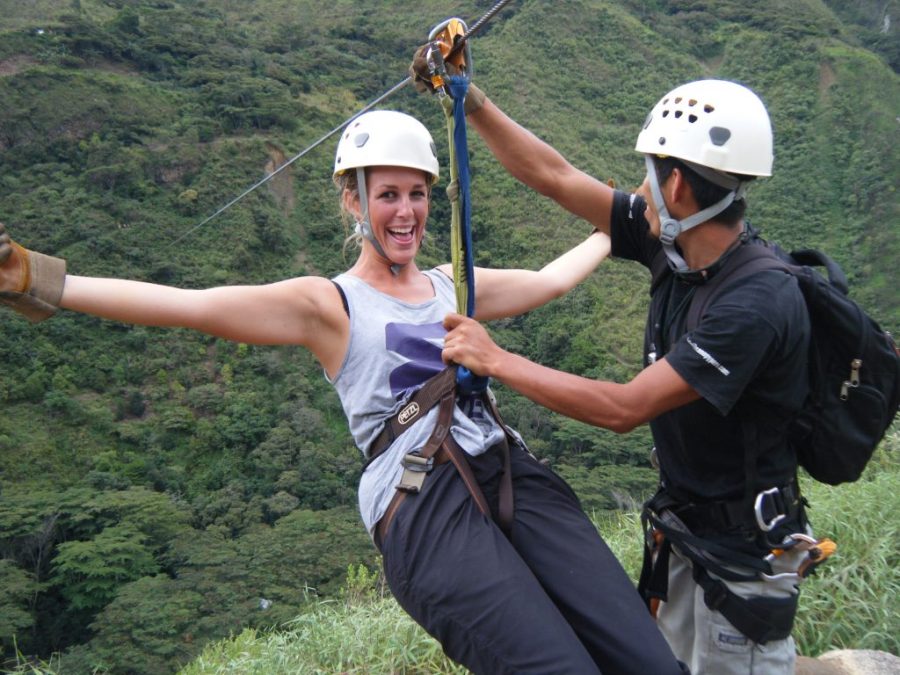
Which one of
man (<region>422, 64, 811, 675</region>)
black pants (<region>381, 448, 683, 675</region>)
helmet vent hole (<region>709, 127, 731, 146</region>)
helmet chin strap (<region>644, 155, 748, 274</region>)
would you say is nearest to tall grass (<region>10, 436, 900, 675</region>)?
man (<region>422, 64, 811, 675</region>)

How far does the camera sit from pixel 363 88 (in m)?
63.0

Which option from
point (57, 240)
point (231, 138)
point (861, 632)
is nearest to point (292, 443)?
point (57, 240)

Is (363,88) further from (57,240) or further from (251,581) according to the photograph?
(251,581)

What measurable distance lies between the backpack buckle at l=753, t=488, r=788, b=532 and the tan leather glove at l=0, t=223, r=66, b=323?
6.61ft

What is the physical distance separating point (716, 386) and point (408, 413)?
84 cm

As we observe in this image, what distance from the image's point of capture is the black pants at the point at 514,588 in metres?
1.96

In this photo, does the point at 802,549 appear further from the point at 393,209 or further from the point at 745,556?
the point at 393,209

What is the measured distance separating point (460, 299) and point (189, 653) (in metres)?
22.2

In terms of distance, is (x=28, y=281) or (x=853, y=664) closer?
(x=28, y=281)

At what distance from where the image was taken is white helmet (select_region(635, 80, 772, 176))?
7.45 feet

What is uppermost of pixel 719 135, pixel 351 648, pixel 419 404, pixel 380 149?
pixel 719 135

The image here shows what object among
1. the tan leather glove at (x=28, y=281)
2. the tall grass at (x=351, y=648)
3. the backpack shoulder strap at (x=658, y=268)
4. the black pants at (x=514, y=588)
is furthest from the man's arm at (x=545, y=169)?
the tall grass at (x=351, y=648)

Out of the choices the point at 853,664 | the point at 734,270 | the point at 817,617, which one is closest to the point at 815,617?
the point at 817,617

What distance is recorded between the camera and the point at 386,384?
2.35 m
